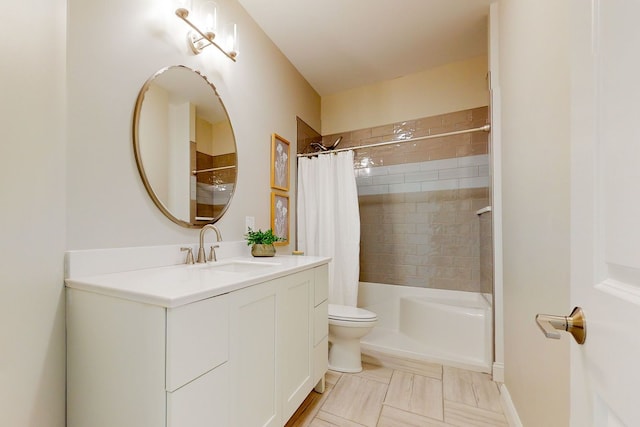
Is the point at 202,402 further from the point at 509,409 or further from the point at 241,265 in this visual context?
the point at 509,409

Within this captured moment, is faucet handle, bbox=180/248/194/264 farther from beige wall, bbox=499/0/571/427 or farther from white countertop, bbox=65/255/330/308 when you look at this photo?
beige wall, bbox=499/0/571/427

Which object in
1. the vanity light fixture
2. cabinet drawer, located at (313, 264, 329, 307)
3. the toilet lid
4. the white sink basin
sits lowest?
the toilet lid

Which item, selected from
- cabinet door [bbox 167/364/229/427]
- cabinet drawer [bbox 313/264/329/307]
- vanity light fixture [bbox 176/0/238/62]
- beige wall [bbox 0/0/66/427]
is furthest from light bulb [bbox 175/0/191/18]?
cabinet door [bbox 167/364/229/427]

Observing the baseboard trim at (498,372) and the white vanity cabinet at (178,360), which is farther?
the baseboard trim at (498,372)

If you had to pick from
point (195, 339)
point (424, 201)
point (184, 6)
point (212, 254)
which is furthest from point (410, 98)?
point (195, 339)

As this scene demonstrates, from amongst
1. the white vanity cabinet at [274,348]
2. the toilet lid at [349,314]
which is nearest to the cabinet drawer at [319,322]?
the white vanity cabinet at [274,348]

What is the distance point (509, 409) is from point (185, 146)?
228 centimetres

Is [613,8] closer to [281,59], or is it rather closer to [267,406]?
[267,406]

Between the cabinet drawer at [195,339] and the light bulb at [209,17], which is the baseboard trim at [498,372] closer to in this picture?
the cabinet drawer at [195,339]

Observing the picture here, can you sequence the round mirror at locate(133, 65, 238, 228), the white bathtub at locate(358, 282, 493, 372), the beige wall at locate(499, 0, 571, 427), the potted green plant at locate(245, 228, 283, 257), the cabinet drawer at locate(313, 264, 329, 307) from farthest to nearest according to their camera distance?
1. the white bathtub at locate(358, 282, 493, 372)
2. the potted green plant at locate(245, 228, 283, 257)
3. the cabinet drawer at locate(313, 264, 329, 307)
4. the round mirror at locate(133, 65, 238, 228)
5. the beige wall at locate(499, 0, 571, 427)

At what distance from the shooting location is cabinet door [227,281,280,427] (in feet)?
3.08

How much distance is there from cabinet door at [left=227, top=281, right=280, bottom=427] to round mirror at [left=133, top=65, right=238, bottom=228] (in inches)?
24.9

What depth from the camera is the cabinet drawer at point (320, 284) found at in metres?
1.57

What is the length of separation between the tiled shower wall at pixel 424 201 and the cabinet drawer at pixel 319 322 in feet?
4.26
